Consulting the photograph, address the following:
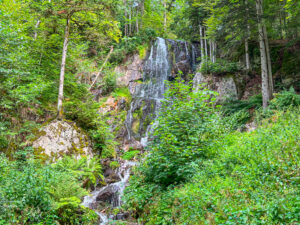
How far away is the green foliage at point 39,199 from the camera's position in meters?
3.66

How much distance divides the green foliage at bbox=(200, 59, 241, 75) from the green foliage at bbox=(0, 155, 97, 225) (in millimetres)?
12806

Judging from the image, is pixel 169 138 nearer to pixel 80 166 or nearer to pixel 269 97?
pixel 80 166

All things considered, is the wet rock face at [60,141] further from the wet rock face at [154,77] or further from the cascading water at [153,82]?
the wet rock face at [154,77]

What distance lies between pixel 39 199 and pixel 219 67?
13.9 meters

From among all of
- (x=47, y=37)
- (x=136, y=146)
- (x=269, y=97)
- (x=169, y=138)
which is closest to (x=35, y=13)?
Answer: (x=47, y=37)

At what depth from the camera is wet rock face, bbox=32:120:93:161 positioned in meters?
7.40

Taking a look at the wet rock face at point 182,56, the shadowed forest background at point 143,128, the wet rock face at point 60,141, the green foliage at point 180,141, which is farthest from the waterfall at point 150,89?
the green foliage at point 180,141

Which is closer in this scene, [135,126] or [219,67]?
[219,67]

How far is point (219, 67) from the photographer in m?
14.2

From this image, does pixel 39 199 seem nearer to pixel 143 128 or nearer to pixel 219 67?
pixel 143 128

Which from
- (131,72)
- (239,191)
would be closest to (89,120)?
(239,191)

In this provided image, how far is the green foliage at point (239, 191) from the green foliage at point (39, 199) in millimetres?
1498

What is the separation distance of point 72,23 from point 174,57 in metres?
11.8

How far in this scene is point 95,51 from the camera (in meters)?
21.8
